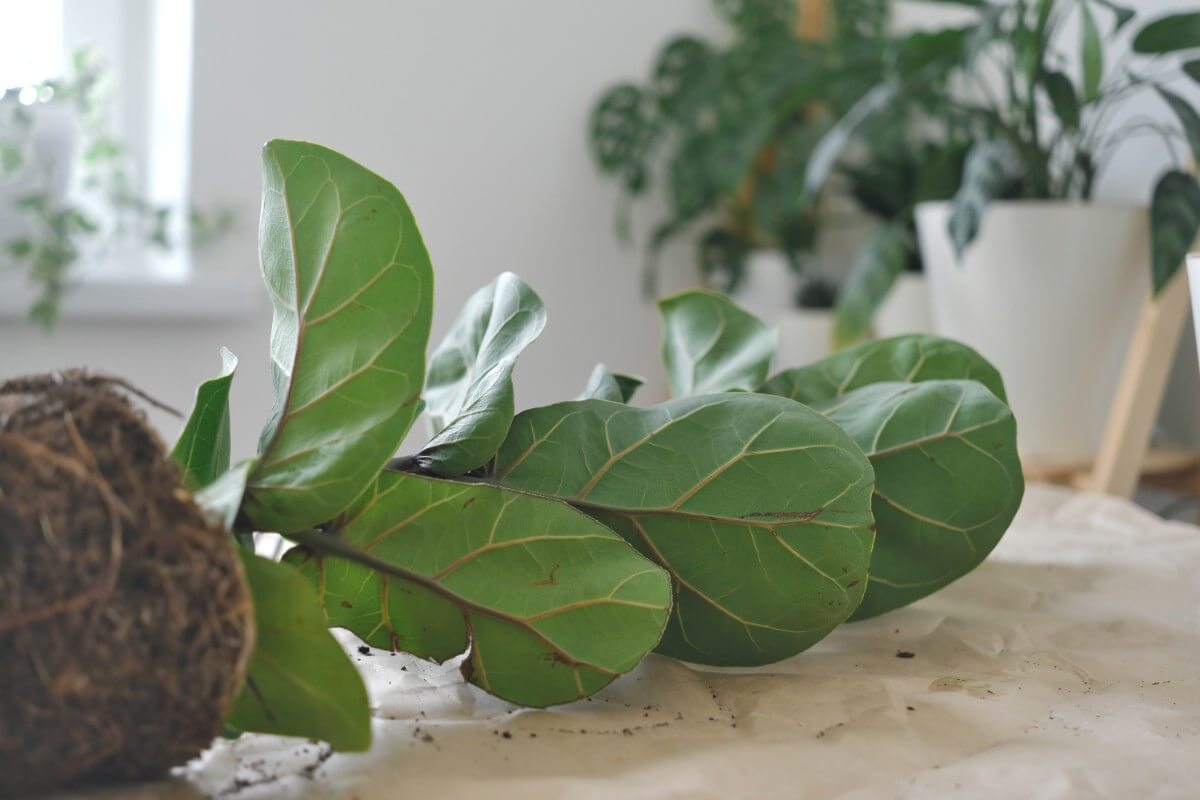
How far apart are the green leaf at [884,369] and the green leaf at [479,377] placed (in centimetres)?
15

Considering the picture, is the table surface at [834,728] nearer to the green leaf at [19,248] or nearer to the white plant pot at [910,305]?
the white plant pot at [910,305]

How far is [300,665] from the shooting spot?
28cm

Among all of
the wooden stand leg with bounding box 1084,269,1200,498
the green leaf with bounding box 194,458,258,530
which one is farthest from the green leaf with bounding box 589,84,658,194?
the green leaf with bounding box 194,458,258,530

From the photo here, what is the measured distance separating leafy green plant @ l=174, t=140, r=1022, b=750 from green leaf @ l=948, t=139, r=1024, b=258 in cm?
69

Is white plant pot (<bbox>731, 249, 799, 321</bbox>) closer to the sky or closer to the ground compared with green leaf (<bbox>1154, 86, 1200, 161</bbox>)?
closer to the ground

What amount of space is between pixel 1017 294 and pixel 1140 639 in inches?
28.6

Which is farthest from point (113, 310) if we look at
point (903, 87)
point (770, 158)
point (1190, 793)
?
point (1190, 793)

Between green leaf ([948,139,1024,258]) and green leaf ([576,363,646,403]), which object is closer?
green leaf ([576,363,646,403])

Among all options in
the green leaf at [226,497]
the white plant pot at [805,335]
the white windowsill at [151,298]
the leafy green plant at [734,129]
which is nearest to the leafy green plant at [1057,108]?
the white plant pot at [805,335]

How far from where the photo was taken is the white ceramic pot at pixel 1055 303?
3.62 ft

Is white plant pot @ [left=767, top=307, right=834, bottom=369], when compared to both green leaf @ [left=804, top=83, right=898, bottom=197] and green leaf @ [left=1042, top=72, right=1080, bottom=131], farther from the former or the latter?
green leaf @ [left=1042, top=72, right=1080, bottom=131]

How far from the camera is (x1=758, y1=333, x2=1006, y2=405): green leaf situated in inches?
20.5

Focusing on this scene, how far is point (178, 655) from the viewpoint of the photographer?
261 millimetres

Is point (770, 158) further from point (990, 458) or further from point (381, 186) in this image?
point (381, 186)
